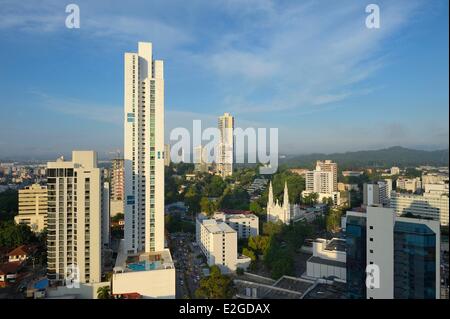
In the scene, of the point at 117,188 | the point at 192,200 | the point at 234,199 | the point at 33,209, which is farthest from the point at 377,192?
the point at 33,209

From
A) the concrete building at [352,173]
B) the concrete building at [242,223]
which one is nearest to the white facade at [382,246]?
the concrete building at [352,173]

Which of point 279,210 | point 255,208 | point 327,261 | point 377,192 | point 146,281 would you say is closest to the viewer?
point 146,281

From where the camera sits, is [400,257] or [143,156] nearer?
[400,257]

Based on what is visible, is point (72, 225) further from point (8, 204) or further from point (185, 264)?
point (8, 204)

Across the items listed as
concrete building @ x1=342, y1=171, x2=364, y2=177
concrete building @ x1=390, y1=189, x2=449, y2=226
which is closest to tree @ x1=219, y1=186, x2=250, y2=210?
concrete building @ x1=342, y1=171, x2=364, y2=177

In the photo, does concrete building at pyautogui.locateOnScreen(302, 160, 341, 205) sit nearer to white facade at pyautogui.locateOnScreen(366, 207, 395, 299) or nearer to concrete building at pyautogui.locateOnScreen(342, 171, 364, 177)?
concrete building at pyautogui.locateOnScreen(342, 171, 364, 177)
